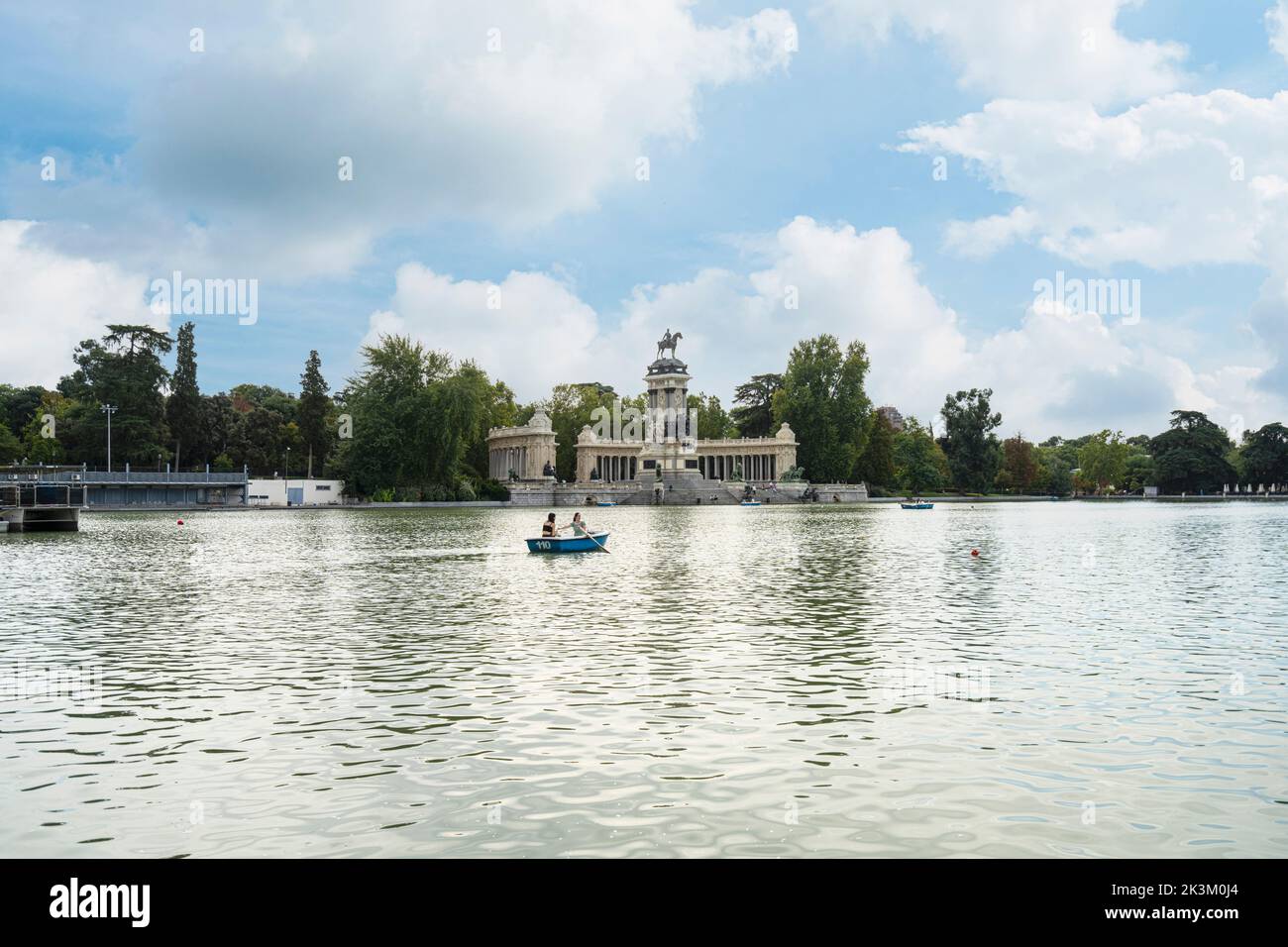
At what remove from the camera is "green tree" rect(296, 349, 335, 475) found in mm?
110375

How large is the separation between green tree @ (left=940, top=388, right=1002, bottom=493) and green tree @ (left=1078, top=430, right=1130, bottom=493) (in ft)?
119

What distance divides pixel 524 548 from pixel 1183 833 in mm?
32509

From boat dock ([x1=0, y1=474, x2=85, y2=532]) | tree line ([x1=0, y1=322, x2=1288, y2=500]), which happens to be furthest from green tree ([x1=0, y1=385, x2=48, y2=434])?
boat dock ([x1=0, y1=474, x2=85, y2=532])

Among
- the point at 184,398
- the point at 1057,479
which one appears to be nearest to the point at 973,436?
the point at 1057,479

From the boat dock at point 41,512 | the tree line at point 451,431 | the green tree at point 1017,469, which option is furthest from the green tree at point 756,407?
the boat dock at point 41,512

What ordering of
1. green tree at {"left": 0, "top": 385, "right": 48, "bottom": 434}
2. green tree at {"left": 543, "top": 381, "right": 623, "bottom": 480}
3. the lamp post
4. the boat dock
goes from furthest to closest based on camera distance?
green tree at {"left": 543, "top": 381, "right": 623, "bottom": 480}, green tree at {"left": 0, "top": 385, "right": 48, "bottom": 434}, the lamp post, the boat dock

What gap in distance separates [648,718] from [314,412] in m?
106

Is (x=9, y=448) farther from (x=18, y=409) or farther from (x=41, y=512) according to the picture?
(x=41, y=512)

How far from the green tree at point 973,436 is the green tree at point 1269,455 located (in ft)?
117

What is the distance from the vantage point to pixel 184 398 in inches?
4048

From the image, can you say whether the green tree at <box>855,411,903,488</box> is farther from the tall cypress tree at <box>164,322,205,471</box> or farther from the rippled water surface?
the rippled water surface

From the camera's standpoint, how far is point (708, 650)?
1594 cm
